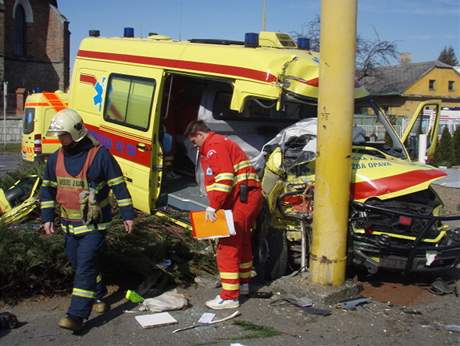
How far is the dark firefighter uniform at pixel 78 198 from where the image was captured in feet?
16.2

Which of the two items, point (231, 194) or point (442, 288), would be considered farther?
point (442, 288)

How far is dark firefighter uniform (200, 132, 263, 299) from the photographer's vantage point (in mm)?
5391

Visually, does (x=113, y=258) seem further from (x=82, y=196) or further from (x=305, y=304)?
(x=305, y=304)

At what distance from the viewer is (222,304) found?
540cm

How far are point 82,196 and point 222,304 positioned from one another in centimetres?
159

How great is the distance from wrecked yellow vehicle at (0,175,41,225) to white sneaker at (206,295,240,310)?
247 cm

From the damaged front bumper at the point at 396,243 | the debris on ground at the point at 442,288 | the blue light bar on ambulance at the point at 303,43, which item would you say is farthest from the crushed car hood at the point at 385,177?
the blue light bar on ambulance at the point at 303,43

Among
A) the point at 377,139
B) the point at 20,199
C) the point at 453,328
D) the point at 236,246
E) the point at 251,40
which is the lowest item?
the point at 453,328

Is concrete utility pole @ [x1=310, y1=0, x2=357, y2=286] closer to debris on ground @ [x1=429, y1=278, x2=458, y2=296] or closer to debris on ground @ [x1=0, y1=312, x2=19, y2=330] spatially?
debris on ground @ [x1=429, y1=278, x2=458, y2=296]

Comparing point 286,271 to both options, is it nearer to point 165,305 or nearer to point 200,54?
point 165,305

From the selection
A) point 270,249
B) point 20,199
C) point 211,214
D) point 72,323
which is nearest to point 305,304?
point 270,249

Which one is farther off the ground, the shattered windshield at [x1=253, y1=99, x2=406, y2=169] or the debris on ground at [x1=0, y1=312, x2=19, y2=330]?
the shattered windshield at [x1=253, y1=99, x2=406, y2=169]

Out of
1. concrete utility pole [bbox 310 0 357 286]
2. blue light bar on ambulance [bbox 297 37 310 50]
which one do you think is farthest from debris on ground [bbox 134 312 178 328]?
blue light bar on ambulance [bbox 297 37 310 50]

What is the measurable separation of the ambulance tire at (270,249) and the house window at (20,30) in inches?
1348
